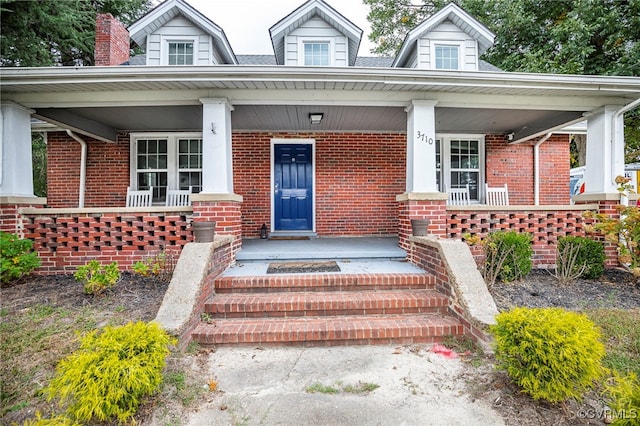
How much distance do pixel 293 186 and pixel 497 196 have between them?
15.3ft

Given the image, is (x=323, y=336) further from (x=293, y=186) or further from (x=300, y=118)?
(x=293, y=186)

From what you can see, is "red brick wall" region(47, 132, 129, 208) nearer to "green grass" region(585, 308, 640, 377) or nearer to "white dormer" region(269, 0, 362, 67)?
"white dormer" region(269, 0, 362, 67)

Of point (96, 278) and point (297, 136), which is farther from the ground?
point (297, 136)

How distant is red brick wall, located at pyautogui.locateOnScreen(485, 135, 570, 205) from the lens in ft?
23.4

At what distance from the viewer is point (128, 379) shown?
5.86ft

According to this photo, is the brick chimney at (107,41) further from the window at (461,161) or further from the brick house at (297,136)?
the window at (461,161)

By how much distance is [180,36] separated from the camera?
20.2 ft

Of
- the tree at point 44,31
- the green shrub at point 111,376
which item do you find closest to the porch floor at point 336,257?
the green shrub at point 111,376

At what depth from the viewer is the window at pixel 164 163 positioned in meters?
6.88

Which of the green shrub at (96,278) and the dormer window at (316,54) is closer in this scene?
the green shrub at (96,278)

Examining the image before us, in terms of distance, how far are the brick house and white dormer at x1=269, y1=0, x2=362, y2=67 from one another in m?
0.03

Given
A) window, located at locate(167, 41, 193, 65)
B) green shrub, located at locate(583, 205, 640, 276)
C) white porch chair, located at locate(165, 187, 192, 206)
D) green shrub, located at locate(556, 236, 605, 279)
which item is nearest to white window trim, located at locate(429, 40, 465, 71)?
green shrub, located at locate(583, 205, 640, 276)

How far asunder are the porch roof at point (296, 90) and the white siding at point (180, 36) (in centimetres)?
153

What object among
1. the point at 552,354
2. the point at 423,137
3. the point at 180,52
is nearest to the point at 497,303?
the point at 552,354
